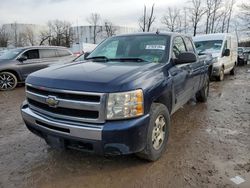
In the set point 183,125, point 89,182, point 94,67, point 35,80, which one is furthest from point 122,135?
point 183,125

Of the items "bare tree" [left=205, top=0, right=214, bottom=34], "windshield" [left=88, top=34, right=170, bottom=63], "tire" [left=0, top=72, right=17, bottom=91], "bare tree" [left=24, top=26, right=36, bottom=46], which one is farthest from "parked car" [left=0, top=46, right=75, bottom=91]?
"bare tree" [left=24, top=26, right=36, bottom=46]

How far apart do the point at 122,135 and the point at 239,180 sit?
1582 millimetres

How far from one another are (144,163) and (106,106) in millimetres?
1183

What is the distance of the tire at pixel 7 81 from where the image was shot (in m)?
9.53

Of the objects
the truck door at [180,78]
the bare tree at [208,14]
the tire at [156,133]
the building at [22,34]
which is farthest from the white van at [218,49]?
the building at [22,34]

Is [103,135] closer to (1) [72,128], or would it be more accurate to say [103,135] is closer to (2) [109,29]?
(1) [72,128]

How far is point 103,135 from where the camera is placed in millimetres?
2799

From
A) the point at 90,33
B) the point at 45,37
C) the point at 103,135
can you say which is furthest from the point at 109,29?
the point at 103,135

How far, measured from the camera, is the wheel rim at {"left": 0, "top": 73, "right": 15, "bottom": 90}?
9.53m

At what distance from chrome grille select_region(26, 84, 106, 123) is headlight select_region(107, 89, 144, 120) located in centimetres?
9

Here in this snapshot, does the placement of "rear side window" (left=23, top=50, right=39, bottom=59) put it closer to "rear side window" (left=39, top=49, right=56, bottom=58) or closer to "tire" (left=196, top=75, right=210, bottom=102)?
"rear side window" (left=39, top=49, right=56, bottom=58)

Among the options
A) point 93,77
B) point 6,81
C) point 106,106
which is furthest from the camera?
point 6,81

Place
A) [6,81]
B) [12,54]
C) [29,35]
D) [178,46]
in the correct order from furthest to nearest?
[29,35], [12,54], [6,81], [178,46]

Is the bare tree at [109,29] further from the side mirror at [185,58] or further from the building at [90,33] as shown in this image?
the side mirror at [185,58]
